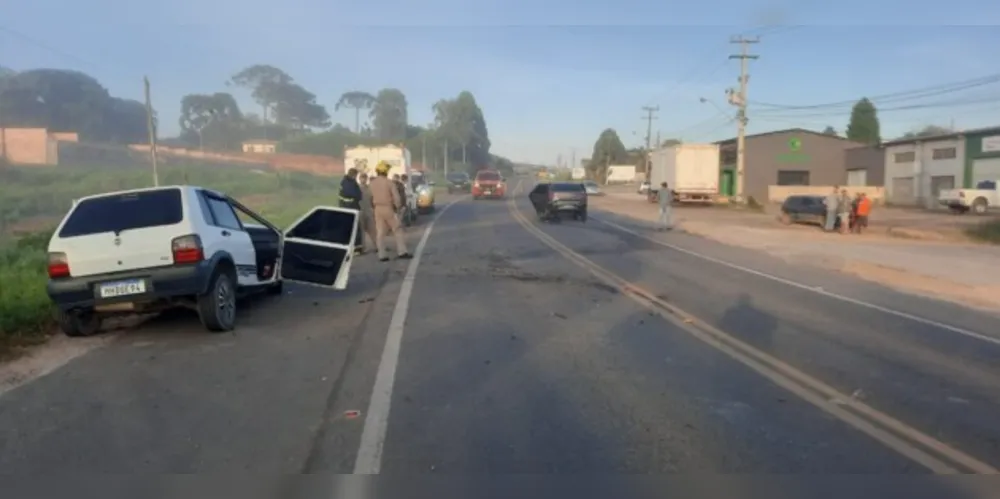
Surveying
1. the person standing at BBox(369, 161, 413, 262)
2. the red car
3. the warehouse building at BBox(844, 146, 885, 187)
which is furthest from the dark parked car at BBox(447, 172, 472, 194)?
the person standing at BBox(369, 161, 413, 262)

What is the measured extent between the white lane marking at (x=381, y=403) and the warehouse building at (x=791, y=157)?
62652 mm

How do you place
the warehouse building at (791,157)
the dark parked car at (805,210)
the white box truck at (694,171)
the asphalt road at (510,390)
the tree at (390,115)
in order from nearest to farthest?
the asphalt road at (510,390) < the dark parked car at (805,210) < the white box truck at (694,171) < the warehouse building at (791,157) < the tree at (390,115)

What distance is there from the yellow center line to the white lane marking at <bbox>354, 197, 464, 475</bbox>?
10.6 ft

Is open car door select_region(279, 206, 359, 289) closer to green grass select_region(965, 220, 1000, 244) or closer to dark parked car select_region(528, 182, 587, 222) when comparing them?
dark parked car select_region(528, 182, 587, 222)

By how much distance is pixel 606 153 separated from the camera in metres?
140

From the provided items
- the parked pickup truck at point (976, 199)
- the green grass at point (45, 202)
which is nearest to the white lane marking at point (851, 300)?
the green grass at point (45, 202)

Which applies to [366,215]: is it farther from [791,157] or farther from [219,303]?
[791,157]

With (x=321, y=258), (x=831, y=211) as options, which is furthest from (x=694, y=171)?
(x=321, y=258)

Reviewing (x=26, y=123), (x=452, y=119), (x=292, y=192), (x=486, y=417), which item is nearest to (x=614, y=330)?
(x=486, y=417)

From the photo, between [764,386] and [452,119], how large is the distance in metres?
129

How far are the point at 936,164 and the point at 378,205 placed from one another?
50.5 meters

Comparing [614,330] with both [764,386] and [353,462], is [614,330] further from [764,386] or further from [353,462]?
[353,462]

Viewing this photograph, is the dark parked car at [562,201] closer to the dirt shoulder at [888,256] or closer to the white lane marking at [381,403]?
the dirt shoulder at [888,256]

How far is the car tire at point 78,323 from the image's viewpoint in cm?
966
